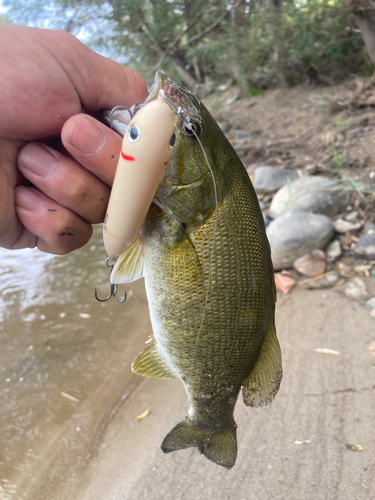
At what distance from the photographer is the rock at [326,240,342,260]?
4.40 metres

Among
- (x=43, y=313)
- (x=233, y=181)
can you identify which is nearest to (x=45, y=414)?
(x=43, y=313)

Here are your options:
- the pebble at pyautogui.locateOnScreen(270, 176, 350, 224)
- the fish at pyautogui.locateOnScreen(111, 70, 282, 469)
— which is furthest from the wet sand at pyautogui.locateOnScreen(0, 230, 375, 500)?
the pebble at pyautogui.locateOnScreen(270, 176, 350, 224)

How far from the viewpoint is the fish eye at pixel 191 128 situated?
1.27 m

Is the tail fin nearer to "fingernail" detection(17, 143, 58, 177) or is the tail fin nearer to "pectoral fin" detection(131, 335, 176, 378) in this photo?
"pectoral fin" detection(131, 335, 176, 378)

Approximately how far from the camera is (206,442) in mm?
1740

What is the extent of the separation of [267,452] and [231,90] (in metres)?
14.1

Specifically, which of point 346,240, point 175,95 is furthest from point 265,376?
point 346,240

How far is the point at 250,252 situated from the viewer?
1.46 m

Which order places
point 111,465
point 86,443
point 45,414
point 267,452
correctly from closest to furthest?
point 267,452, point 111,465, point 86,443, point 45,414

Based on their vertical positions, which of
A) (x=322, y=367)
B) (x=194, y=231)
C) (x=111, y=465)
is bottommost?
(x=322, y=367)

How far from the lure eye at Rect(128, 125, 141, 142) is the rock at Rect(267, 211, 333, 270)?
3.58 metres

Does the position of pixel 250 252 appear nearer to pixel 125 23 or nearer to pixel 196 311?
pixel 196 311

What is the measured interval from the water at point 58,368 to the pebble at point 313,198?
8.42 ft

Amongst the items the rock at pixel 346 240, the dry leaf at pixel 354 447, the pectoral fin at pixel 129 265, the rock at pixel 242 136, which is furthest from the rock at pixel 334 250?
the rock at pixel 242 136
